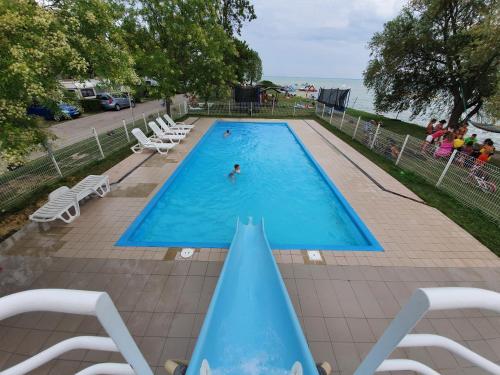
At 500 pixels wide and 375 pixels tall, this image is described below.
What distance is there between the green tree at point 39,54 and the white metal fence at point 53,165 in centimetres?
97

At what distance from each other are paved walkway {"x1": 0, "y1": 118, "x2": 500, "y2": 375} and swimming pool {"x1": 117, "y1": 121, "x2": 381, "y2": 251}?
18.2 inches

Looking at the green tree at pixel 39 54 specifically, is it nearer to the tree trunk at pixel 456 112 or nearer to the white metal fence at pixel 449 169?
the white metal fence at pixel 449 169

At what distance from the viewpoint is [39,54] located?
4.20 meters

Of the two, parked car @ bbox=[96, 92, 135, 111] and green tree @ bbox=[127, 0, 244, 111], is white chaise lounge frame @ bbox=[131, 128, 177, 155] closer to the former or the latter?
green tree @ bbox=[127, 0, 244, 111]

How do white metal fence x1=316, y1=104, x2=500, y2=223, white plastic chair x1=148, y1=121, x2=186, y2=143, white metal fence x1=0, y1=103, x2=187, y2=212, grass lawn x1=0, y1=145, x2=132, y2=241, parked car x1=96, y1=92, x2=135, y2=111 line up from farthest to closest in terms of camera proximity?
parked car x1=96, y1=92, x2=135, y2=111
white plastic chair x1=148, y1=121, x2=186, y2=143
white metal fence x1=316, y1=104, x2=500, y2=223
white metal fence x1=0, y1=103, x2=187, y2=212
grass lawn x1=0, y1=145, x2=132, y2=241

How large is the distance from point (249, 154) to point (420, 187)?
8.13m

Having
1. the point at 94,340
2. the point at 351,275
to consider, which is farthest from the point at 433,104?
the point at 94,340

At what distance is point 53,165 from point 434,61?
22.6 metres

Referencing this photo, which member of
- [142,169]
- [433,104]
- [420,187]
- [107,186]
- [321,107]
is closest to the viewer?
[107,186]

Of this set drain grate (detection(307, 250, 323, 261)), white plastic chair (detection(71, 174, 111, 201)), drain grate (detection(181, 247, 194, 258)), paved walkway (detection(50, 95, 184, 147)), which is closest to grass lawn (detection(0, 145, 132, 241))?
white plastic chair (detection(71, 174, 111, 201))

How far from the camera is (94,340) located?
1.29 m

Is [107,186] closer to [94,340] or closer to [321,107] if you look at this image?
[94,340]

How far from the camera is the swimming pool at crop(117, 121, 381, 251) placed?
680 centimetres

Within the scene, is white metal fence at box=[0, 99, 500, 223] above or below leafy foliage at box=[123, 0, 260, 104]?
below
